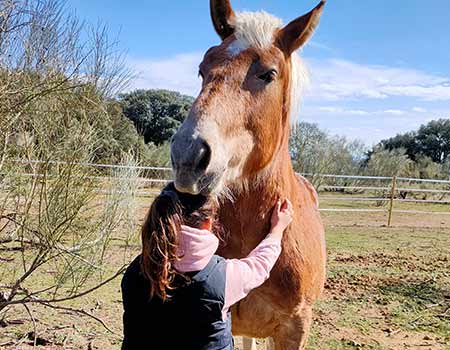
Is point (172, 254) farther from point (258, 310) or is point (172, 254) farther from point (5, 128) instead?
point (5, 128)

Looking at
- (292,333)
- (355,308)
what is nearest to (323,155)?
(355,308)

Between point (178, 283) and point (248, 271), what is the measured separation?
37 centimetres

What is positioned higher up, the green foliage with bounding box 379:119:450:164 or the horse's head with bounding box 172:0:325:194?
the green foliage with bounding box 379:119:450:164

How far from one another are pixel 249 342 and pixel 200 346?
5.91 ft

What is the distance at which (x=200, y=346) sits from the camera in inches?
62.8

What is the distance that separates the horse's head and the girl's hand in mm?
273

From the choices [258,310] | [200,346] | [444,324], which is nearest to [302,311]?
[258,310]

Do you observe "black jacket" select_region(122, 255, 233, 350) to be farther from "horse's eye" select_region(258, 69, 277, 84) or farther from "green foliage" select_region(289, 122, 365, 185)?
"green foliage" select_region(289, 122, 365, 185)

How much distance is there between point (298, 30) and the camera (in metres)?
1.95

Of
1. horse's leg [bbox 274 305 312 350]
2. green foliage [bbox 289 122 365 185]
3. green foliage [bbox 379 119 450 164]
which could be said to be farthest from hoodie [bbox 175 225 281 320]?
green foliage [bbox 379 119 450 164]

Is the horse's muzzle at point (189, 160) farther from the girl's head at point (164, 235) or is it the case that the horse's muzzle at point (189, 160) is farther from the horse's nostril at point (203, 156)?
the girl's head at point (164, 235)

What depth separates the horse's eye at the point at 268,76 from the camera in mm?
1781

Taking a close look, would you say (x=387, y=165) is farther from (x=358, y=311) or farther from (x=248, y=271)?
(x=248, y=271)

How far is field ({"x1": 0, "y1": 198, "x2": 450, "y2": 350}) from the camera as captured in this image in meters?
3.84
